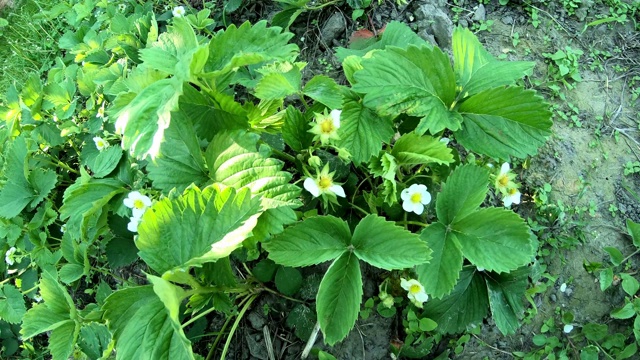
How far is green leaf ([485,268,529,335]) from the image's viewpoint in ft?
5.37

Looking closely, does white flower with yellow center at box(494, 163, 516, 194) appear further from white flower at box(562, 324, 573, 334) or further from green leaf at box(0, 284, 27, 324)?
green leaf at box(0, 284, 27, 324)

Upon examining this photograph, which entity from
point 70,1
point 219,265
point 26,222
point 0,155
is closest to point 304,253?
point 219,265

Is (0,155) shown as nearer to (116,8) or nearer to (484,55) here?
(116,8)

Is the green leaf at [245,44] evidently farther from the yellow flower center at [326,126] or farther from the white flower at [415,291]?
the white flower at [415,291]

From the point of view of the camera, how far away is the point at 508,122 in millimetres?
1532

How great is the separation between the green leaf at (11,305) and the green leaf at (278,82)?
56.4 inches

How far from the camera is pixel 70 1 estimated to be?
10.1 feet

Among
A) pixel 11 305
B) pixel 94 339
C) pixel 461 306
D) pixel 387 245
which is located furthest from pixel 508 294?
pixel 11 305

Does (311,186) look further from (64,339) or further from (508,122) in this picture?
(64,339)

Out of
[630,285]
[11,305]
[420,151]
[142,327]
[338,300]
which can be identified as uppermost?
[420,151]

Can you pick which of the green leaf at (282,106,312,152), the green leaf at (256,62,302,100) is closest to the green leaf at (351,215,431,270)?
the green leaf at (282,106,312,152)

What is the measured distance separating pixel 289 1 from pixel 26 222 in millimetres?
1480

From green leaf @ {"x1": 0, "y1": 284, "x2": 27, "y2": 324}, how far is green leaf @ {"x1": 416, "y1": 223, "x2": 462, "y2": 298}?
65.4 inches

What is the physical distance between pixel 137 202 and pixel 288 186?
1.97ft
